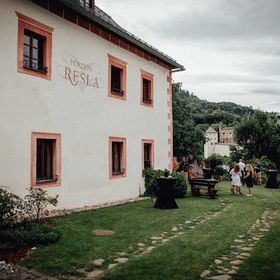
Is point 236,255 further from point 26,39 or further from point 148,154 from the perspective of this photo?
point 148,154

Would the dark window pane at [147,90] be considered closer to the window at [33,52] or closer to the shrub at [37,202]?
the window at [33,52]

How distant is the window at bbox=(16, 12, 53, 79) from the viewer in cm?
859

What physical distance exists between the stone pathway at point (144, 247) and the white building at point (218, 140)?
74.1m

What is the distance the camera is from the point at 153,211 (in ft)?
33.0

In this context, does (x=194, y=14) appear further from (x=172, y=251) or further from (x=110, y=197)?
(x=172, y=251)

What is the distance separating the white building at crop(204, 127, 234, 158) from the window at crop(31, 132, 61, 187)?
73931 mm

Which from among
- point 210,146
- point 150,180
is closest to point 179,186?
point 150,180

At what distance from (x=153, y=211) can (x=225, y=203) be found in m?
3.36

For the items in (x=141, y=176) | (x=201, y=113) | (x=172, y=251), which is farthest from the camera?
(x=201, y=113)

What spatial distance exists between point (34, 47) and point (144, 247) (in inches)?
254

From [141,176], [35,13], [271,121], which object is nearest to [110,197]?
[141,176]

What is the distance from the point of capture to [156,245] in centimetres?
633

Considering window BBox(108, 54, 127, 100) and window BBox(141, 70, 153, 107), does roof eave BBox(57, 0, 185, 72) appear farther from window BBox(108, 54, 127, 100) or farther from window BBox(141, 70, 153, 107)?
window BBox(141, 70, 153, 107)

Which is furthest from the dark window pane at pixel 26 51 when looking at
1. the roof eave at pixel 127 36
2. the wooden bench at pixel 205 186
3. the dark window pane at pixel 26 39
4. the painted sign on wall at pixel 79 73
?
the wooden bench at pixel 205 186
